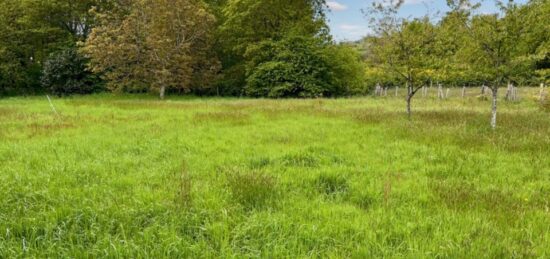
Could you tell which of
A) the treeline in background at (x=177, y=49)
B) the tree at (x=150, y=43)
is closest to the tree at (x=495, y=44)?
the treeline in background at (x=177, y=49)

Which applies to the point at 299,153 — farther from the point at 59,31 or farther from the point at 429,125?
the point at 59,31

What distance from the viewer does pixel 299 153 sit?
850cm

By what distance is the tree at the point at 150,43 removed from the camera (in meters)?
29.8

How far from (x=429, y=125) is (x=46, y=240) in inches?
450

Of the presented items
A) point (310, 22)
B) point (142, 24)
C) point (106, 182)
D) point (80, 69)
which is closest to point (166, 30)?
point (142, 24)

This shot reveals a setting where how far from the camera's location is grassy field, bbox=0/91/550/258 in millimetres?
4270

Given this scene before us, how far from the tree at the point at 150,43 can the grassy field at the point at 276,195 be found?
2036cm

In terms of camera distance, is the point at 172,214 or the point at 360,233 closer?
the point at 360,233

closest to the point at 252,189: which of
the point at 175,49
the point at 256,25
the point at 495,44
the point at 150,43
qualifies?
the point at 495,44

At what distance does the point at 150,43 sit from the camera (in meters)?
29.4

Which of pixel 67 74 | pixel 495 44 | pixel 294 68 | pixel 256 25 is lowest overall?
pixel 67 74

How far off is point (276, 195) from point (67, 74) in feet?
111

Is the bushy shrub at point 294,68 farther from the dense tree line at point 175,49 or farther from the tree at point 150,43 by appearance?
the tree at point 150,43

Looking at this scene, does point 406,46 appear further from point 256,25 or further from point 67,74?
point 67,74
